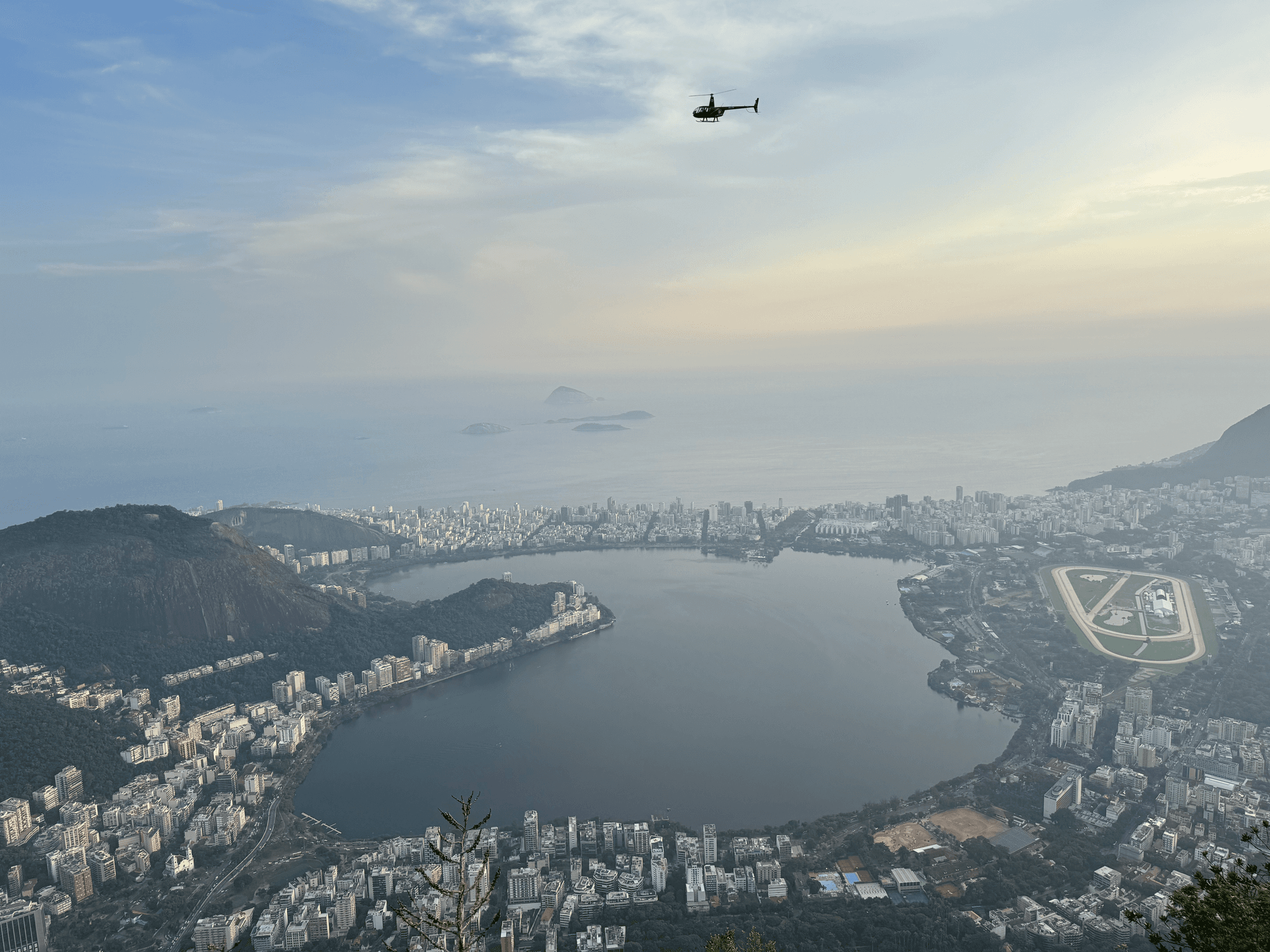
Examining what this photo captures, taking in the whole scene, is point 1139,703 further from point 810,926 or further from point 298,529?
point 298,529

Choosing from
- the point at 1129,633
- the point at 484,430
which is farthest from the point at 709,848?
the point at 484,430

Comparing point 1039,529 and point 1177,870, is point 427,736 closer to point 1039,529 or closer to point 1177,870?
point 1177,870

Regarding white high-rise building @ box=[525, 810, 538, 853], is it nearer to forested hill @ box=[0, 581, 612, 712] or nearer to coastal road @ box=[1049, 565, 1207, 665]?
forested hill @ box=[0, 581, 612, 712]

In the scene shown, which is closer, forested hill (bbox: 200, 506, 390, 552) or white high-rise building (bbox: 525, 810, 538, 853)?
white high-rise building (bbox: 525, 810, 538, 853)

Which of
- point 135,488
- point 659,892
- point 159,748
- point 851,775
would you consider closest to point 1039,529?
point 851,775

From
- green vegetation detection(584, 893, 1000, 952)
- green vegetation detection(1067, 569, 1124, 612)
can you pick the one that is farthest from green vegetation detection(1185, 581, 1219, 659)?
green vegetation detection(584, 893, 1000, 952)
